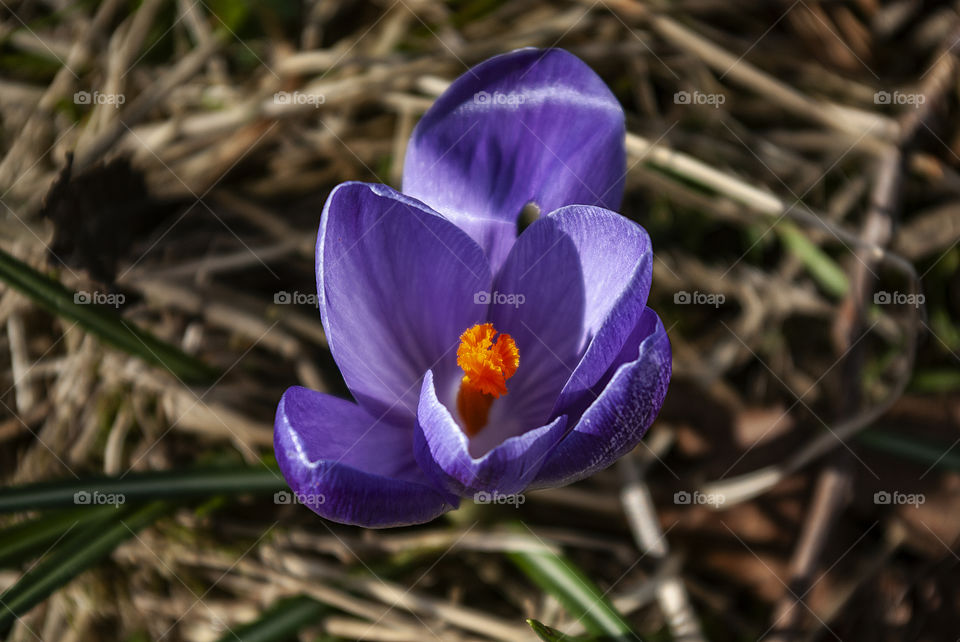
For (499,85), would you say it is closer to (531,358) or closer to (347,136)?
(531,358)

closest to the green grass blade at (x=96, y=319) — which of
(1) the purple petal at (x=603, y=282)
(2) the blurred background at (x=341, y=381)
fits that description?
(2) the blurred background at (x=341, y=381)

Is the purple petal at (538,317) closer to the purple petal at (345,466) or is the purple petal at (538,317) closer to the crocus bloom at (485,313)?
the crocus bloom at (485,313)

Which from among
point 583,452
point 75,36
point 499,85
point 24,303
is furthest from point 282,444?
point 75,36

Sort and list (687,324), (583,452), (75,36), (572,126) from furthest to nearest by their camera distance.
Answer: (75,36), (687,324), (572,126), (583,452)

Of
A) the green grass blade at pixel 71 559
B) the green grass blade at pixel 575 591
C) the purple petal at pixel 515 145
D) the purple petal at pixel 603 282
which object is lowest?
the green grass blade at pixel 575 591

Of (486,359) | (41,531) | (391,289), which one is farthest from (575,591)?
(41,531)

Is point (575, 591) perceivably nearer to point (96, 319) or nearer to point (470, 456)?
point (470, 456)
